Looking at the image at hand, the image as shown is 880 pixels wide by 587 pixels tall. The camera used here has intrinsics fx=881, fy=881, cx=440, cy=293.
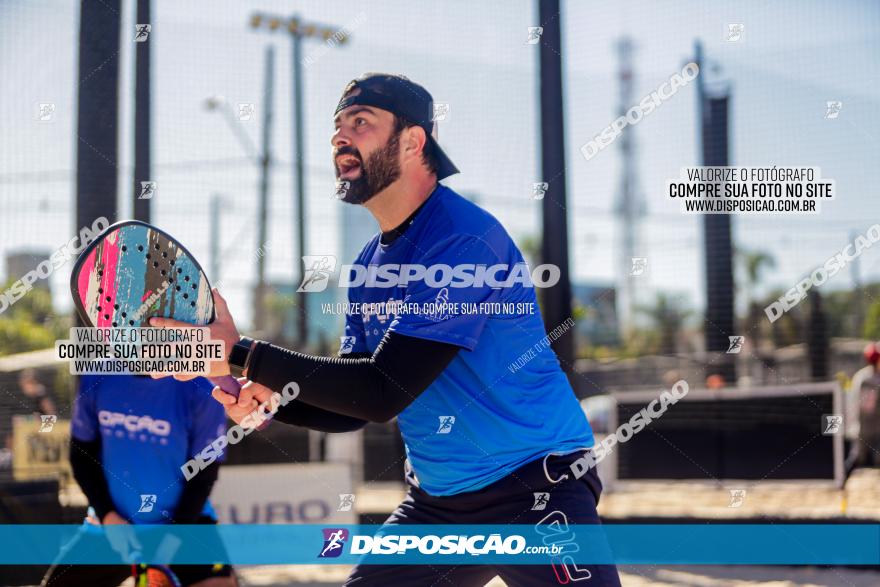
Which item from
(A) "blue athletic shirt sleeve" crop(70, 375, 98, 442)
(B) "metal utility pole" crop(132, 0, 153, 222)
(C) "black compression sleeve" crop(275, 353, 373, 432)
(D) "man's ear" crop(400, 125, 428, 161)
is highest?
(B) "metal utility pole" crop(132, 0, 153, 222)

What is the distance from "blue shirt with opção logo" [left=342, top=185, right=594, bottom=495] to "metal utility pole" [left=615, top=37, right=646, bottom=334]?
338 cm

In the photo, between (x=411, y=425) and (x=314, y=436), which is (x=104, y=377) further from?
(x=314, y=436)

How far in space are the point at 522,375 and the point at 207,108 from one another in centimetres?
437

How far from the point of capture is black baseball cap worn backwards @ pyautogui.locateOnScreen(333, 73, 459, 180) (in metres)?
2.91

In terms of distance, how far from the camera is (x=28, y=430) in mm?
7078

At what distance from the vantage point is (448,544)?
2.75 m

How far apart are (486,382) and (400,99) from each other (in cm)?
102

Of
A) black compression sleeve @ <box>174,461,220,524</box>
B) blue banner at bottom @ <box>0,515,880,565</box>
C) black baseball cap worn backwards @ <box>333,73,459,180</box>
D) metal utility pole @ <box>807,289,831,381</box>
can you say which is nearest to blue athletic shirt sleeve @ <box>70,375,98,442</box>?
blue banner at bottom @ <box>0,515,880,565</box>

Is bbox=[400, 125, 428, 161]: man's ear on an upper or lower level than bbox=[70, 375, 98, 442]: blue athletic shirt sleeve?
upper

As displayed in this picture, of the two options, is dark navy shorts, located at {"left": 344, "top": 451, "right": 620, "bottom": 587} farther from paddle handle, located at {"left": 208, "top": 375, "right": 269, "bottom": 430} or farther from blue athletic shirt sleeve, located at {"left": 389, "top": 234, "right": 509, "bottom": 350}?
paddle handle, located at {"left": 208, "top": 375, "right": 269, "bottom": 430}

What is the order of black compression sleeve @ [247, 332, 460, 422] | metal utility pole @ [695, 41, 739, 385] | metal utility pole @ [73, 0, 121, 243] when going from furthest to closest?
metal utility pole @ [695, 41, 739, 385]
metal utility pole @ [73, 0, 121, 243]
black compression sleeve @ [247, 332, 460, 422]

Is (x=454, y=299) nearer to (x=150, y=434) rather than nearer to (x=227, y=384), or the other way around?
(x=227, y=384)

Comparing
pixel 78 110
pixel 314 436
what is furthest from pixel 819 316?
pixel 78 110

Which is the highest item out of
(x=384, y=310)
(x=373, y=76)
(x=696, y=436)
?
(x=373, y=76)
